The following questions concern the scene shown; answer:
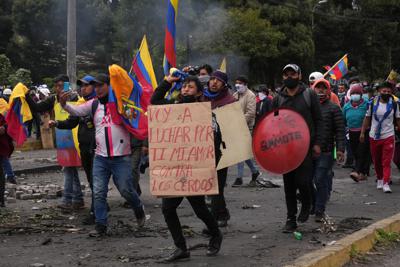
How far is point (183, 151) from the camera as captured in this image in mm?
6348

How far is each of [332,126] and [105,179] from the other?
9.31 ft

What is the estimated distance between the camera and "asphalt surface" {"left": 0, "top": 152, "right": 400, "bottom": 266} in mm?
6707

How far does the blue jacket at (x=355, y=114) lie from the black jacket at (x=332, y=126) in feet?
19.1

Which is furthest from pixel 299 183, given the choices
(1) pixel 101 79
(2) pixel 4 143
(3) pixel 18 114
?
(2) pixel 4 143

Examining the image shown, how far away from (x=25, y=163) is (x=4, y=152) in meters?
7.31

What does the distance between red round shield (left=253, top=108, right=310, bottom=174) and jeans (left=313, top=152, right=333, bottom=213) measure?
1286mm

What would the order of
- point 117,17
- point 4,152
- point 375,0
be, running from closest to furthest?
point 4,152 → point 117,17 → point 375,0

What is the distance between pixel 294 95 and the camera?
25.8ft

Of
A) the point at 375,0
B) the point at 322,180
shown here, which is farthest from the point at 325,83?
the point at 375,0

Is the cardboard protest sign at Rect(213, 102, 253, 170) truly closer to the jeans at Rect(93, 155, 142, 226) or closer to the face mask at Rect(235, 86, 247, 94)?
the jeans at Rect(93, 155, 142, 226)

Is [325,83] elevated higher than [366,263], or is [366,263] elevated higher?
[325,83]

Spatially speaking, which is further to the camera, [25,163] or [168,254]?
[25,163]

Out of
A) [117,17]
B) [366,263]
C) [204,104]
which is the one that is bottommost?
[366,263]

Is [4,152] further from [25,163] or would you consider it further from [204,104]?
[25,163]
